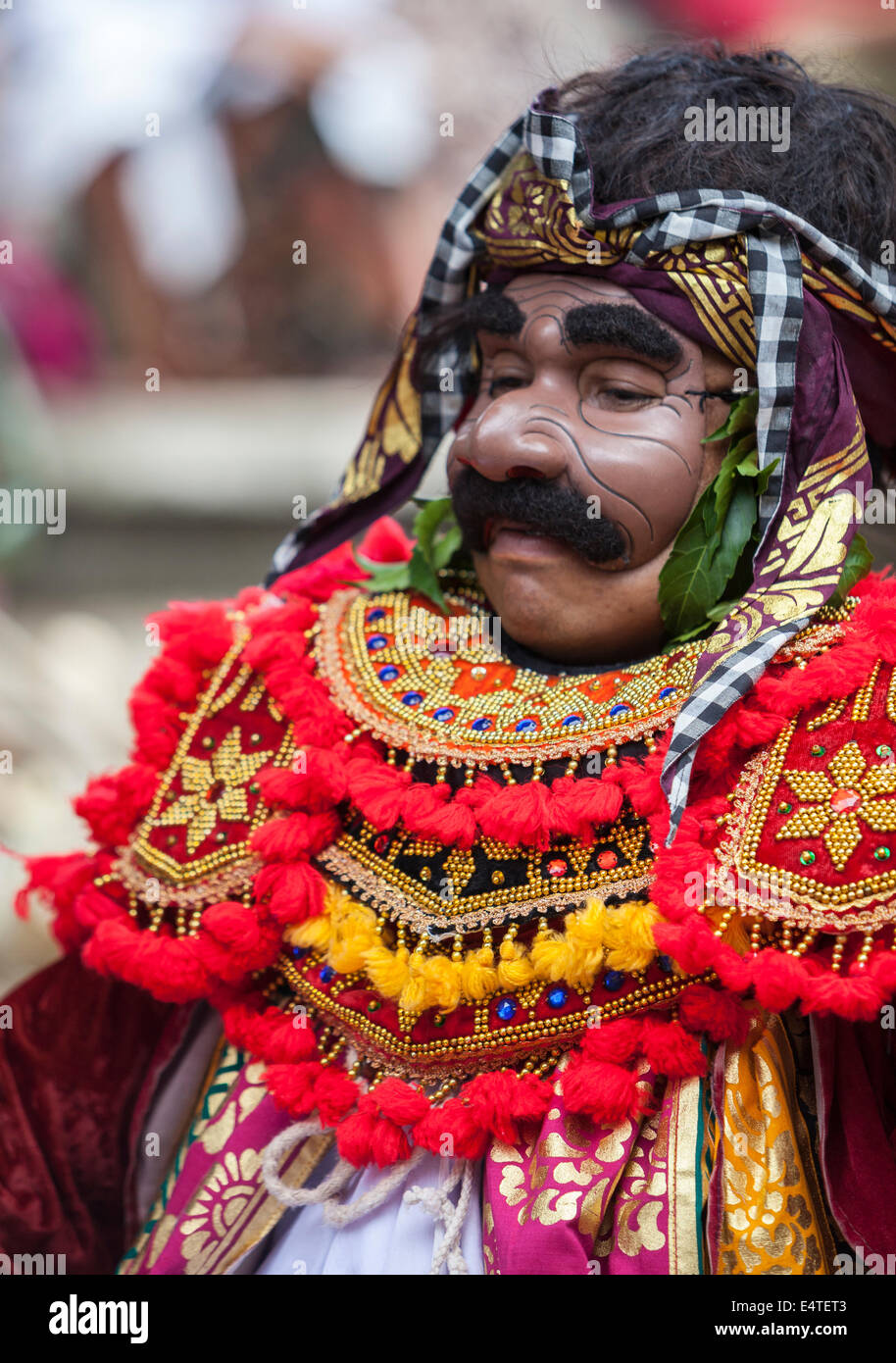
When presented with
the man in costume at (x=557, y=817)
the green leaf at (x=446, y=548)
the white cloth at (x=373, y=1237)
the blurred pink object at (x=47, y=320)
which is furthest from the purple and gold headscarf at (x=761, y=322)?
the blurred pink object at (x=47, y=320)

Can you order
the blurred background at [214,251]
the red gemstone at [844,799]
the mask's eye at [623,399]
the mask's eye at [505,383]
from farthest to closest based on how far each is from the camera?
the blurred background at [214,251], the mask's eye at [505,383], the mask's eye at [623,399], the red gemstone at [844,799]

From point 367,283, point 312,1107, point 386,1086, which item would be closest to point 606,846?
point 386,1086

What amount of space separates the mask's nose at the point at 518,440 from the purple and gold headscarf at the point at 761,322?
0.64ft

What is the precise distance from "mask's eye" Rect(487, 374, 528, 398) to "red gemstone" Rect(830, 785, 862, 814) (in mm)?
723

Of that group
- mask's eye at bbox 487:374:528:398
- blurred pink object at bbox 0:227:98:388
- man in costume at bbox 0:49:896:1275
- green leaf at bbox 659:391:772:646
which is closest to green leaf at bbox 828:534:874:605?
man in costume at bbox 0:49:896:1275

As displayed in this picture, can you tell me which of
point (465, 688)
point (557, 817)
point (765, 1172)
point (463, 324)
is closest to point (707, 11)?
point (463, 324)

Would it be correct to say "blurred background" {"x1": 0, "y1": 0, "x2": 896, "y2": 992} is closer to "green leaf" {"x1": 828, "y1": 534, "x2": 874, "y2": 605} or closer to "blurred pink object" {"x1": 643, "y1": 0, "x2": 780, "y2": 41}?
"blurred pink object" {"x1": 643, "y1": 0, "x2": 780, "y2": 41}

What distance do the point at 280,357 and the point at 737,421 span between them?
503cm

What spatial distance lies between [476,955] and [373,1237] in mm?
397

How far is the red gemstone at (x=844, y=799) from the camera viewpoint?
5.10 ft

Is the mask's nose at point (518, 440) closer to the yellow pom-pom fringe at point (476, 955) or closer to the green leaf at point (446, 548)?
the green leaf at point (446, 548)

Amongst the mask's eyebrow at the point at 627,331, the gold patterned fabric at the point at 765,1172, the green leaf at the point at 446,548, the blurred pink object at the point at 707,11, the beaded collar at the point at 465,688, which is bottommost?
the gold patterned fabric at the point at 765,1172

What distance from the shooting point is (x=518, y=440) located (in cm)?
179

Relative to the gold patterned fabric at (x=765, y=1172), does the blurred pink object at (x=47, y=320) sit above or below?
above
